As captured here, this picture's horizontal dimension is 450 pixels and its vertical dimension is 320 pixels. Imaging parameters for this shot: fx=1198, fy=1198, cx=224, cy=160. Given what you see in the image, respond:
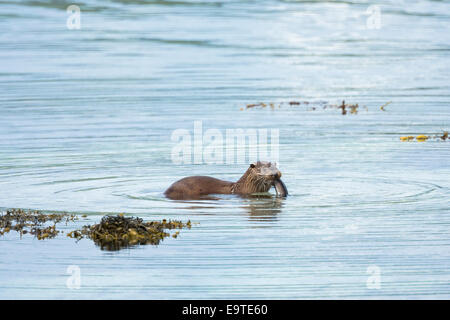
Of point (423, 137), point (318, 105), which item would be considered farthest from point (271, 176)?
point (318, 105)

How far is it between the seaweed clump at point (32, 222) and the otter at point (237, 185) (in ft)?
5.94

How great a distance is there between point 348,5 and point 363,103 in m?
29.0

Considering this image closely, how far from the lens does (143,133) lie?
2188 cm

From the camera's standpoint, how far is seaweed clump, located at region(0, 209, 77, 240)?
536 inches

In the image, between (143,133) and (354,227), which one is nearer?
(354,227)

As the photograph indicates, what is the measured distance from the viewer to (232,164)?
18531mm

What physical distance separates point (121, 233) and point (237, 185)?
9.95ft

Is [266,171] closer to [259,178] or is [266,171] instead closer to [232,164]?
[259,178]

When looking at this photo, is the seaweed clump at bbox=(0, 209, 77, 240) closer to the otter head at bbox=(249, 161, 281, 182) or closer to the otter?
the otter

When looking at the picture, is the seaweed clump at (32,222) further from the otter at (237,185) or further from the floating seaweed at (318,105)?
the floating seaweed at (318,105)

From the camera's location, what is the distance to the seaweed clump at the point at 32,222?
1362cm

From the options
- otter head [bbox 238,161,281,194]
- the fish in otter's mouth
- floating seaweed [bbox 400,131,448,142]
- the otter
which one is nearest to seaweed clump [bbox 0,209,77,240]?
the otter
